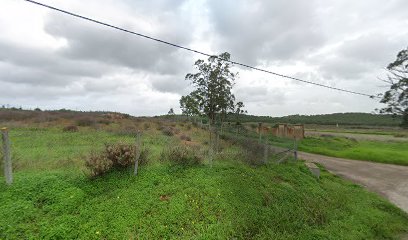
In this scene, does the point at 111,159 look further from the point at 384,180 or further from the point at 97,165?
the point at 384,180

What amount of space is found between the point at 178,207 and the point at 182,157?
8.58 ft

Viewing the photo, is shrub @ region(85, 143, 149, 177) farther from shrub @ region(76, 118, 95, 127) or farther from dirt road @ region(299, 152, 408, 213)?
shrub @ region(76, 118, 95, 127)

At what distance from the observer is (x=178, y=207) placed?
6109 millimetres

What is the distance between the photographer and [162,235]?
528cm

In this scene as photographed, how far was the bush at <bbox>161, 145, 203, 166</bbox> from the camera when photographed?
337 inches

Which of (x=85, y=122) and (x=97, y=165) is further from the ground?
(x=85, y=122)

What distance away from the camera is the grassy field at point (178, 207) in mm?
5223

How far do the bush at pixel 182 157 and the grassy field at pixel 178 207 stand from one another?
0.22 meters

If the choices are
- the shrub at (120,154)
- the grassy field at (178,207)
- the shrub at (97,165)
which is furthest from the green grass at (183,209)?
the shrub at (120,154)

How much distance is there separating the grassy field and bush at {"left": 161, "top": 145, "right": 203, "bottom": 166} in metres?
0.22

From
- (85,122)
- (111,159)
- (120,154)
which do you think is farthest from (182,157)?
(85,122)

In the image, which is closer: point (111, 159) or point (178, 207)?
point (178, 207)

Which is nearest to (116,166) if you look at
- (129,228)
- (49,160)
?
(129,228)

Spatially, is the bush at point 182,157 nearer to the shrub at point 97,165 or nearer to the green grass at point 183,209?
the green grass at point 183,209
